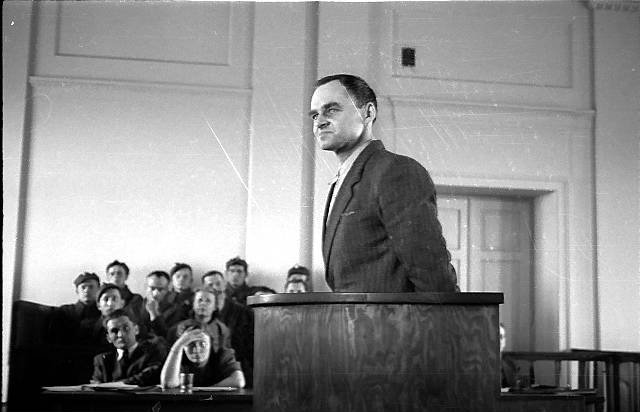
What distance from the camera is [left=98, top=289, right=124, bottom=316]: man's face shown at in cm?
588

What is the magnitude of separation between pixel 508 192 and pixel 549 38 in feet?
3.84

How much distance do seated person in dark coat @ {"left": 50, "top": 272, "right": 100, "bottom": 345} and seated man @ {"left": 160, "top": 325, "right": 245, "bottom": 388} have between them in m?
1.61

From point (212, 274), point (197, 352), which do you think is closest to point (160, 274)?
point (212, 274)

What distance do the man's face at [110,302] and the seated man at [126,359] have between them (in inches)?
11.7

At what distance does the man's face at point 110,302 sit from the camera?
588cm

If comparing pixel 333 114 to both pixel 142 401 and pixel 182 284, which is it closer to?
pixel 142 401

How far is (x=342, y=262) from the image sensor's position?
1.55 meters

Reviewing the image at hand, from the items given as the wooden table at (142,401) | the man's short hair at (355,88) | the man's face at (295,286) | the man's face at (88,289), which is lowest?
the wooden table at (142,401)

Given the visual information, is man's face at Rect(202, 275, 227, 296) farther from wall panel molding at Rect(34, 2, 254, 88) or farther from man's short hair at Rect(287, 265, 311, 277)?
wall panel molding at Rect(34, 2, 254, 88)

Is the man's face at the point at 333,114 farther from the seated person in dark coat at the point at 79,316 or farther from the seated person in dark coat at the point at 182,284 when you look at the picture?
the seated person in dark coat at the point at 79,316

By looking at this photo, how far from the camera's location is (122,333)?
5.20 meters

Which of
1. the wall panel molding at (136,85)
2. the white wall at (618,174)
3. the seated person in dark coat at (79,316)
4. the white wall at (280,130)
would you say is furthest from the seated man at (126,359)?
the white wall at (618,174)

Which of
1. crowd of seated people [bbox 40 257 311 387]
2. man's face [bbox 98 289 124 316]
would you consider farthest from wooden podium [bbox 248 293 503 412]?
man's face [bbox 98 289 124 316]

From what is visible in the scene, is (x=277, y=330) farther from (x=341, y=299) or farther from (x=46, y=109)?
(x=46, y=109)
